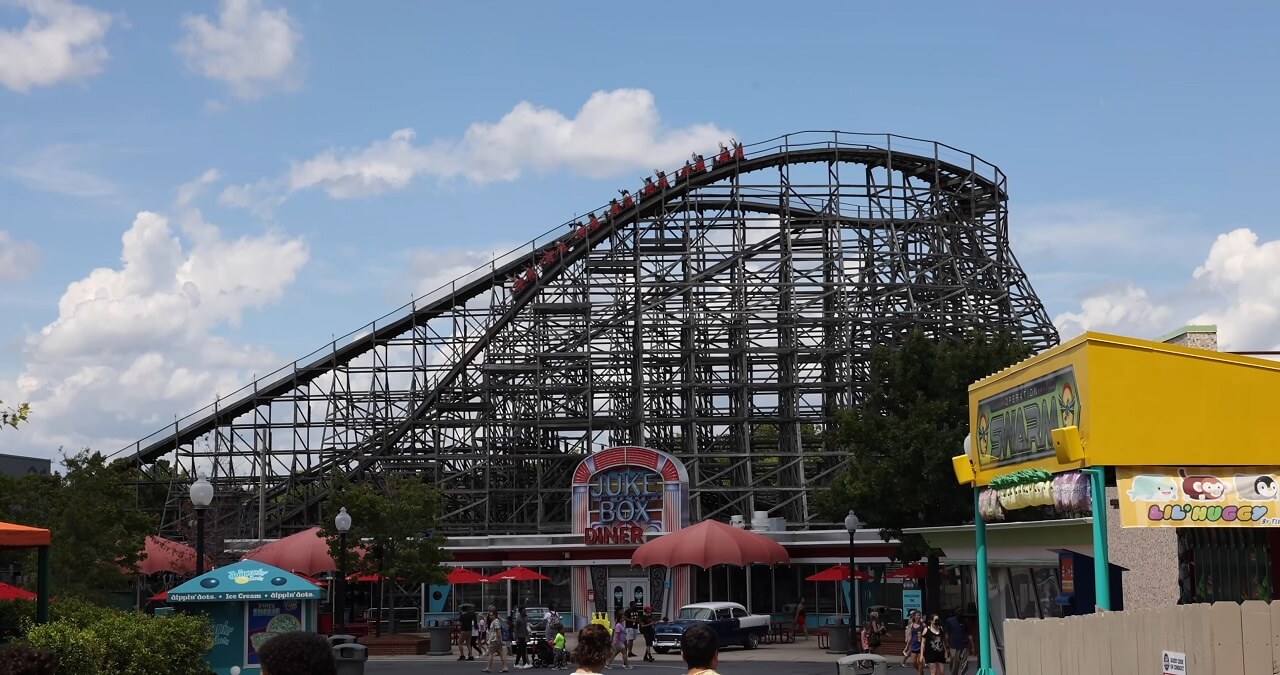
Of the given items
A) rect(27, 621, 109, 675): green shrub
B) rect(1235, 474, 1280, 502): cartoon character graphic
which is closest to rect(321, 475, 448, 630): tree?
rect(27, 621, 109, 675): green shrub

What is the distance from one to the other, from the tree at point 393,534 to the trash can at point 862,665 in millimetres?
21107

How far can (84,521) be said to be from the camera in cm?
3869

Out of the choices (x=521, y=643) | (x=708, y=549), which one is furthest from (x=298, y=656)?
(x=708, y=549)

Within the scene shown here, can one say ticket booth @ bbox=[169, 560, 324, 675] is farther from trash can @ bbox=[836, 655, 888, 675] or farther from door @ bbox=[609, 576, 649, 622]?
door @ bbox=[609, 576, 649, 622]

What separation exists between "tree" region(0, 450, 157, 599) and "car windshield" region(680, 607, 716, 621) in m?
15.3

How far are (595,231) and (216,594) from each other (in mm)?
33381

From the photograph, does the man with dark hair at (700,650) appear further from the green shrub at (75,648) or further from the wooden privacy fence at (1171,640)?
the green shrub at (75,648)

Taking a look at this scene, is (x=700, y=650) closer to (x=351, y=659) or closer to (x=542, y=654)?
(x=351, y=659)

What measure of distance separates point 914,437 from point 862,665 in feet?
48.7

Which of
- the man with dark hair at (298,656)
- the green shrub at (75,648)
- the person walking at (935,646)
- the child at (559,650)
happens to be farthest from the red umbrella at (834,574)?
the man with dark hair at (298,656)

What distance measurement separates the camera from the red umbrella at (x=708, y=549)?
42.6 metres

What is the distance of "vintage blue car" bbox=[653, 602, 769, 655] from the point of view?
130 ft

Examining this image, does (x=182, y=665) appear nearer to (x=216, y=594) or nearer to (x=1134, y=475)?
(x=216, y=594)

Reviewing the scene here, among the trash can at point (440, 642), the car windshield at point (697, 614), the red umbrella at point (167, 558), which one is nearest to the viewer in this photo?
the car windshield at point (697, 614)
